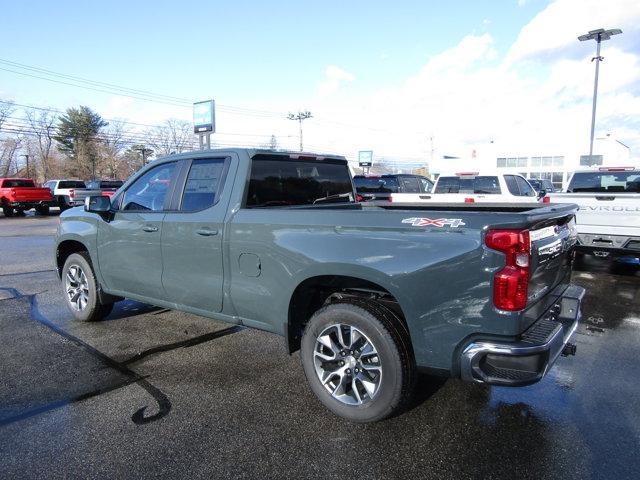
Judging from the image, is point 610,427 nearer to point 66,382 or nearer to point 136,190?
point 66,382

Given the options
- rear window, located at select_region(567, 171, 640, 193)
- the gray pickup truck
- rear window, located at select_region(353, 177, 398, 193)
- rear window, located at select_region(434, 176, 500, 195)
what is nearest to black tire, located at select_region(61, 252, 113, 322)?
the gray pickup truck

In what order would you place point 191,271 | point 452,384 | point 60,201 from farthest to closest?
point 60,201, point 191,271, point 452,384

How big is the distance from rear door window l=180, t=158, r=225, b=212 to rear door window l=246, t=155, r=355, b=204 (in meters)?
0.34

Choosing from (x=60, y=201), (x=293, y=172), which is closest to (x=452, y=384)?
(x=293, y=172)

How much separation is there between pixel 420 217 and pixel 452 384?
1723mm

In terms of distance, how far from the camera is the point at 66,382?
3883mm

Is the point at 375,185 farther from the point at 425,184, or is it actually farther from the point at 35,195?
the point at 35,195

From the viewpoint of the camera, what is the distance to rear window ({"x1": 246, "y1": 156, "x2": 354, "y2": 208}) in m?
3.99

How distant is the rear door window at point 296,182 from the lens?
13.1 feet

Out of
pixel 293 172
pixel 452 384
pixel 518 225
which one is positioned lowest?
pixel 452 384

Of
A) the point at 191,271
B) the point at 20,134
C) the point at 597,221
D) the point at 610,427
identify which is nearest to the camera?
the point at 610,427

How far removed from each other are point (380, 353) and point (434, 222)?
943 millimetres

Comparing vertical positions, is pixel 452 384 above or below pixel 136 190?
below

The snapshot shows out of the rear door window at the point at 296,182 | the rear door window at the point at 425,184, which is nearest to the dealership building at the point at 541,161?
the rear door window at the point at 425,184
